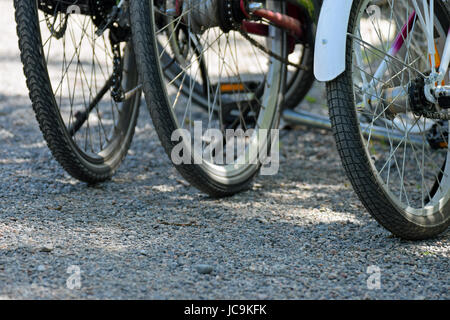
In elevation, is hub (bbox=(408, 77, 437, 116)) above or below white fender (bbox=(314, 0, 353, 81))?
below

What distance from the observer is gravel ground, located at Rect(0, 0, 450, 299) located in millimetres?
2072

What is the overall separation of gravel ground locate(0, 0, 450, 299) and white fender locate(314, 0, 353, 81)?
2.05 ft

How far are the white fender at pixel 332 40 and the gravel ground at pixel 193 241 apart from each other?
62cm

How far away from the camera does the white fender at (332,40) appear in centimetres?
218

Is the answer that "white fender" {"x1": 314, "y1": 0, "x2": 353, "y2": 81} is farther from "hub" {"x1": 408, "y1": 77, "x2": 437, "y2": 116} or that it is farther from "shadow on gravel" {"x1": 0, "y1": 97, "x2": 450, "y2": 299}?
"shadow on gravel" {"x1": 0, "y1": 97, "x2": 450, "y2": 299}

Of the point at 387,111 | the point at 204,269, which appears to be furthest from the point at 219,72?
the point at 204,269

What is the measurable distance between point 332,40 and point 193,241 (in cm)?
84

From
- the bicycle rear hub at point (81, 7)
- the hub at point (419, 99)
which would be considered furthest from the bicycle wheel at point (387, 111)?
the bicycle rear hub at point (81, 7)

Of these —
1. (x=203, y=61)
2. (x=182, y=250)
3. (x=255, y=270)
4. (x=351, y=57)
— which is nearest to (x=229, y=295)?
(x=255, y=270)

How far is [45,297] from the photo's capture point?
6.39ft

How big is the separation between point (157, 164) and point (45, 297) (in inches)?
64.1

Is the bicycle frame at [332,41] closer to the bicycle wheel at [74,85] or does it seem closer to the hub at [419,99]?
the hub at [419,99]

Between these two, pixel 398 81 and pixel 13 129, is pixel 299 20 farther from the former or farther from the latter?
pixel 13 129

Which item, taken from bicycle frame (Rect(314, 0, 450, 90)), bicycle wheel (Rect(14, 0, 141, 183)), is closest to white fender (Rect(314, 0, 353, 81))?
bicycle frame (Rect(314, 0, 450, 90))
